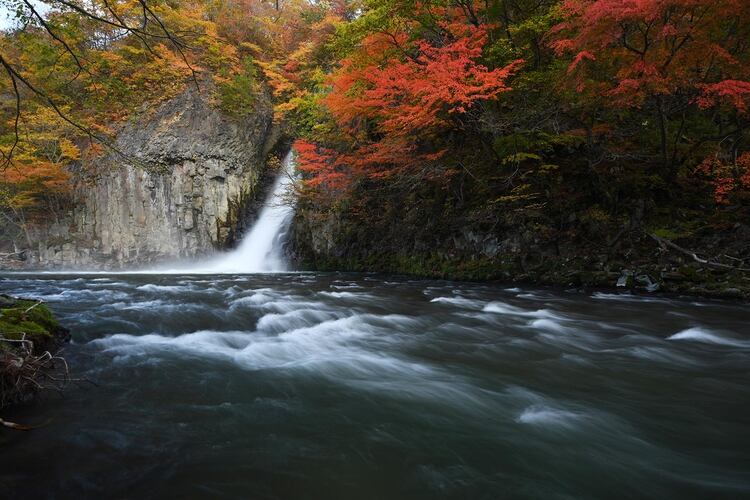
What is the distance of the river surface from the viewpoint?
2293 mm

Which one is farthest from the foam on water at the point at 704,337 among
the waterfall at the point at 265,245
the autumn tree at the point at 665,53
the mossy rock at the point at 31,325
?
the waterfall at the point at 265,245

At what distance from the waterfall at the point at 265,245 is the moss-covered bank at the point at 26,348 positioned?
12607mm

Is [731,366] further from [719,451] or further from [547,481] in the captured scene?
[547,481]

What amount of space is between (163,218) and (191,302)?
42.7ft

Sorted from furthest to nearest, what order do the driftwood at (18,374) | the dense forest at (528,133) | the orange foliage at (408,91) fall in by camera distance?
1. the orange foliage at (408,91)
2. the dense forest at (528,133)
3. the driftwood at (18,374)

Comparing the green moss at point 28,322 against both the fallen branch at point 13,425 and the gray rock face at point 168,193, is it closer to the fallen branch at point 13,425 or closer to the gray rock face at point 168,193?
the fallen branch at point 13,425

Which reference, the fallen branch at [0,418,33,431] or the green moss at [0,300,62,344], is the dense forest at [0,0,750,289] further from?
the fallen branch at [0,418,33,431]

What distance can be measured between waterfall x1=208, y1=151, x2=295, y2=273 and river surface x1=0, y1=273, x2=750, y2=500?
36.3ft

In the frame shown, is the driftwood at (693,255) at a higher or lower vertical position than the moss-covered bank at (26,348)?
higher

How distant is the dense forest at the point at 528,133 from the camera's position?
7358 millimetres

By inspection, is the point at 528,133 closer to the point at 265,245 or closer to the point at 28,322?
the point at 28,322

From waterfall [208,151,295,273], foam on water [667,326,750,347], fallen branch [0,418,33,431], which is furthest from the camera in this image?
waterfall [208,151,295,273]

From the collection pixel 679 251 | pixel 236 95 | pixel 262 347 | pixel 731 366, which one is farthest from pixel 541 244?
pixel 236 95

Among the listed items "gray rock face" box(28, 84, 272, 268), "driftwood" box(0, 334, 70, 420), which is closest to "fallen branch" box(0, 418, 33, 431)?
"driftwood" box(0, 334, 70, 420)
